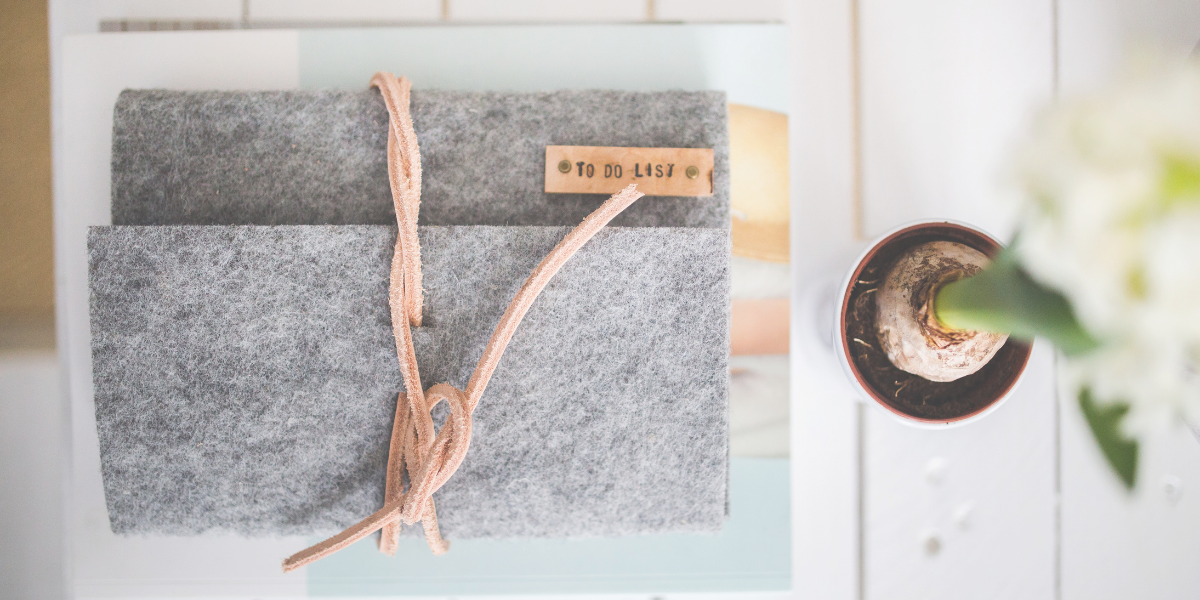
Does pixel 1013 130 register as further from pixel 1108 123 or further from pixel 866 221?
pixel 1108 123

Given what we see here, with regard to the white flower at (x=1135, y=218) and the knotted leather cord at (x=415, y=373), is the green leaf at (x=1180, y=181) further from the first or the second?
the knotted leather cord at (x=415, y=373)

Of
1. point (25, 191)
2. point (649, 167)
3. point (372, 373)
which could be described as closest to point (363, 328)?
point (372, 373)

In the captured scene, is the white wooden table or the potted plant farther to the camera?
the white wooden table

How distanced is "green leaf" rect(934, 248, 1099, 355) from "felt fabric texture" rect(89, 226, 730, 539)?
14 centimetres

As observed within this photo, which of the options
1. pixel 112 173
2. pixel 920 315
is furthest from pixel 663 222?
pixel 112 173

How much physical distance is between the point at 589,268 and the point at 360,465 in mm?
163

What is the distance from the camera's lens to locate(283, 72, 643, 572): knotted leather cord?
11.9 inches

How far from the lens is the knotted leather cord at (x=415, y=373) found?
303 millimetres

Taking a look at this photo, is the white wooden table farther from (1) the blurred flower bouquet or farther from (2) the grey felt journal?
(1) the blurred flower bouquet

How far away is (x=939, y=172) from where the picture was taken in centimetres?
39

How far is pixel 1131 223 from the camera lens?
132 millimetres

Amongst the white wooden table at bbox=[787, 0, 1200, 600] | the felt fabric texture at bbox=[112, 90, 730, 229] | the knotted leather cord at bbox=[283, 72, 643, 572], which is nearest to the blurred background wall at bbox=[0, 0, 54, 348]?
the felt fabric texture at bbox=[112, 90, 730, 229]

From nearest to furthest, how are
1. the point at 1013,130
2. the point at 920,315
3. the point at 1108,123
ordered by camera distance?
the point at 1108,123 < the point at 920,315 < the point at 1013,130

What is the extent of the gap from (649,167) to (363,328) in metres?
0.18
